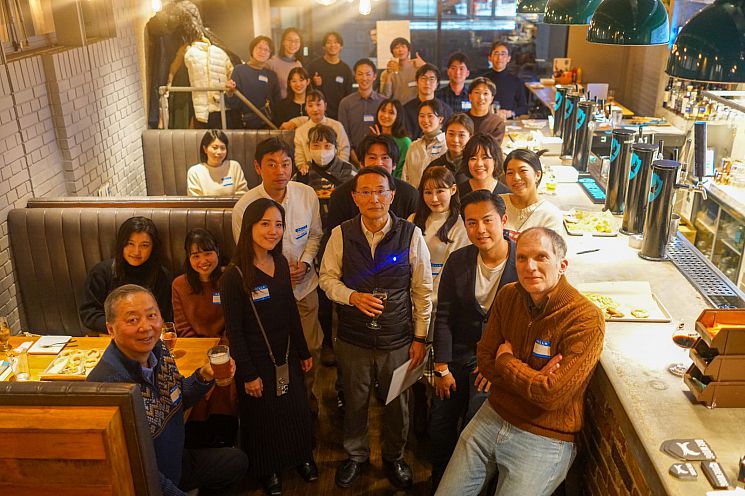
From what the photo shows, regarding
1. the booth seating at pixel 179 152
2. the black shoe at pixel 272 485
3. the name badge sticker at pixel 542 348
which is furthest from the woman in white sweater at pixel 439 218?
the booth seating at pixel 179 152

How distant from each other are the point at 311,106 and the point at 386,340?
2.93m

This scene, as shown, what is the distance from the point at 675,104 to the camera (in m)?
6.99

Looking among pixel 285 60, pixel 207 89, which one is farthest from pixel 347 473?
pixel 285 60

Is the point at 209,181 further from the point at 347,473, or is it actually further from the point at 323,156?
the point at 347,473

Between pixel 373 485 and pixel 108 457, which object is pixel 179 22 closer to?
pixel 373 485

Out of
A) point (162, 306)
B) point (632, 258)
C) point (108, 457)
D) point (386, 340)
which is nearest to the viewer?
point (108, 457)

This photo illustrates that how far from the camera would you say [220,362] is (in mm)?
2760

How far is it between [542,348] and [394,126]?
3.08 metres

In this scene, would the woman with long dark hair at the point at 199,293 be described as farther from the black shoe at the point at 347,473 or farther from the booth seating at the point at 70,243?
the black shoe at the point at 347,473

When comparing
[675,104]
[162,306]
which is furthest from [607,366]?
[675,104]

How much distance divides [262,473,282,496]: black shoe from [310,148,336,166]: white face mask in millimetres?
2259

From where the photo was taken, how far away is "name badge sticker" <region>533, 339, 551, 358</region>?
A: 2.49 metres

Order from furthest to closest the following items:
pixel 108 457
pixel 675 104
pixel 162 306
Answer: pixel 675 104 < pixel 162 306 < pixel 108 457

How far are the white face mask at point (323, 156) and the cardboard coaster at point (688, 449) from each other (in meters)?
3.23
